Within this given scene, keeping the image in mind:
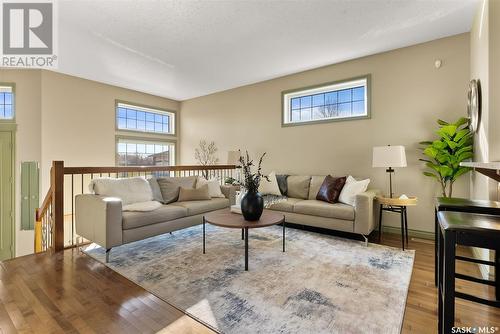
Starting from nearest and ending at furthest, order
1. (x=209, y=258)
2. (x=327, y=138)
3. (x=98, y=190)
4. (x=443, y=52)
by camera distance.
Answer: (x=209, y=258), (x=98, y=190), (x=443, y=52), (x=327, y=138)

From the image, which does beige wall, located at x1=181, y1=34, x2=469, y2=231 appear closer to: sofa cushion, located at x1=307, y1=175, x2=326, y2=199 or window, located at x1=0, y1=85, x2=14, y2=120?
sofa cushion, located at x1=307, y1=175, x2=326, y2=199

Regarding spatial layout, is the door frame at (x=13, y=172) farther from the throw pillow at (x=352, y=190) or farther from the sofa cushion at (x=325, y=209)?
the throw pillow at (x=352, y=190)

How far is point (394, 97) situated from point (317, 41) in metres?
1.47

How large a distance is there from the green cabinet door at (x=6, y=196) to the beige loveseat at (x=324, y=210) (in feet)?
16.3

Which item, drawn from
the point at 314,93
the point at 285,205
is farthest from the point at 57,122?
the point at 314,93

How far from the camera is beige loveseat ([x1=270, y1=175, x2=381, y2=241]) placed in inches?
125

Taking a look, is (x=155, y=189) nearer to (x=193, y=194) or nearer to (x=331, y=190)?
(x=193, y=194)

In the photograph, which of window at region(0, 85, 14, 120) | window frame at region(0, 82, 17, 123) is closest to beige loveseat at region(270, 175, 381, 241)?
window frame at region(0, 82, 17, 123)

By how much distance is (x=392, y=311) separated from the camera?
5.92 ft

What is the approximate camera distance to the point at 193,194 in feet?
13.0

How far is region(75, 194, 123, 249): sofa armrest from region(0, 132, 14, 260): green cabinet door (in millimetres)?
2948

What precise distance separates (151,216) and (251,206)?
1307mm

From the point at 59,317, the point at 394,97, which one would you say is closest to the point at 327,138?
the point at 394,97

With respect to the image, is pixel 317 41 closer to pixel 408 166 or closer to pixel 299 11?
pixel 299 11
